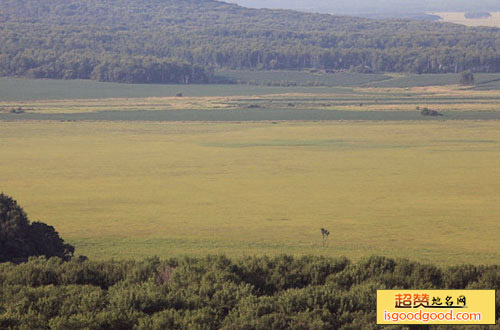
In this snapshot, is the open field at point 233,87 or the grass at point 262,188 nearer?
the grass at point 262,188

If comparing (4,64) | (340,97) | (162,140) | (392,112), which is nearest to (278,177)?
(162,140)

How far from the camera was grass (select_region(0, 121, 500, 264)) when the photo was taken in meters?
30.3

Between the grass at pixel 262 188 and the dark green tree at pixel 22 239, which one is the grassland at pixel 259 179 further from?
the dark green tree at pixel 22 239

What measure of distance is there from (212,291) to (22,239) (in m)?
9.95

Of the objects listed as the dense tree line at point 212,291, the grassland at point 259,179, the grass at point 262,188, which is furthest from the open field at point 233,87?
the dense tree line at point 212,291

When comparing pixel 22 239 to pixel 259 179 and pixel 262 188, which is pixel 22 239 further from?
pixel 259 179

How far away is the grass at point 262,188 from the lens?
99.5ft

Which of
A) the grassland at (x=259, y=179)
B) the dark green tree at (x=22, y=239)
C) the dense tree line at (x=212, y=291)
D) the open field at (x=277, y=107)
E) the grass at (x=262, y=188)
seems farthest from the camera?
the open field at (x=277, y=107)

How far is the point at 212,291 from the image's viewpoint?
17531mm

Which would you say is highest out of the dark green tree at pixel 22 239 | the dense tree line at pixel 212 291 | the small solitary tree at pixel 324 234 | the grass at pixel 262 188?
the dense tree line at pixel 212 291

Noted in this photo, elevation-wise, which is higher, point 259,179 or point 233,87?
point 259,179

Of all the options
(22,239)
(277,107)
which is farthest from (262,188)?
(277,107)

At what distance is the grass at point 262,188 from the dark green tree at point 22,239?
1633mm

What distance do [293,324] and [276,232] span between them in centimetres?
1683
